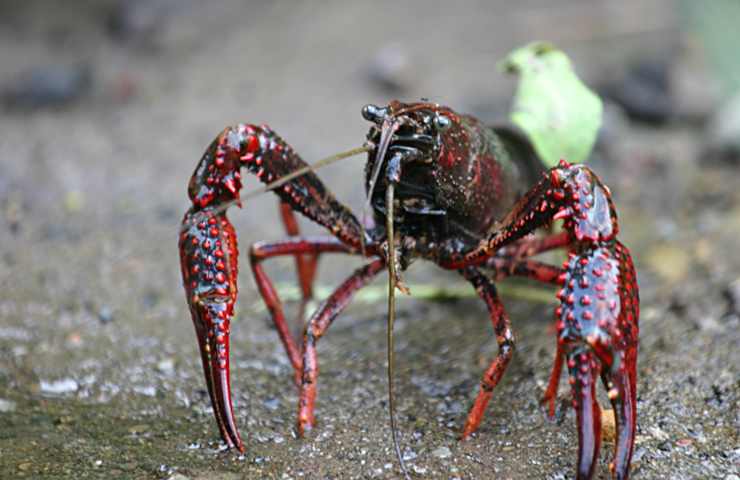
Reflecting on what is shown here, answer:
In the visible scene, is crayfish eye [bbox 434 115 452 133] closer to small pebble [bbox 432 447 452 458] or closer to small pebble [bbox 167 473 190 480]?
small pebble [bbox 432 447 452 458]

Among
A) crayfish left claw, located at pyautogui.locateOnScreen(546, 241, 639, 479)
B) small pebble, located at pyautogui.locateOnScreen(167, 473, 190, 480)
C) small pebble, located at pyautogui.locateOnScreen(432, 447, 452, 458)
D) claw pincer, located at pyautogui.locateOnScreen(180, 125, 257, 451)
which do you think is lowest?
small pebble, located at pyautogui.locateOnScreen(432, 447, 452, 458)

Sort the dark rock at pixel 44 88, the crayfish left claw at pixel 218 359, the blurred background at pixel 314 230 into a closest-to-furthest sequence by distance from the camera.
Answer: the crayfish left claw at pixel 218 359 → the blurred background at pixel 314 230 → the dark rock at pixel 44 88

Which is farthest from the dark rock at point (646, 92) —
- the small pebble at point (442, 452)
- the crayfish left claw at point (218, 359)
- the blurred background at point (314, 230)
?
the crayfish left claw at point (218, 359)

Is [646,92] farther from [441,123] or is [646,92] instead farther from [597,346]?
[597,346]

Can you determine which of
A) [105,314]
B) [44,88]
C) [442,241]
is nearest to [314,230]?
[105,314]

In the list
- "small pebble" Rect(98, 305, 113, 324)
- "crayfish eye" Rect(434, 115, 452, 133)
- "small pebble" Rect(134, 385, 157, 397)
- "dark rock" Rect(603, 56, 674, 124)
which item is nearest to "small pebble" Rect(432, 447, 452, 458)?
"crayfish eye" Rect(434, 115, 452, 133)

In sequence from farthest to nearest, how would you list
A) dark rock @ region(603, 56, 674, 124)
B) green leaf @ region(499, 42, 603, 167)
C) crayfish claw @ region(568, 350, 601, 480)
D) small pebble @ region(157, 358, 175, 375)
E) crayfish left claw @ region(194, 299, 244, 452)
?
dark rock @ region(603, 56, 674, 124) < green leaf @ region(499, 42, 603, 167) < small pebble @ region(157, 358, 175, 375) < crayfish left claw @ region(194, 299, 244, 452) < crayfish claw @ region(568, 350, 601, 480)

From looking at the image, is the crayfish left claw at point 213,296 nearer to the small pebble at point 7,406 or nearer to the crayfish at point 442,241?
the crayfish at point 442,241
